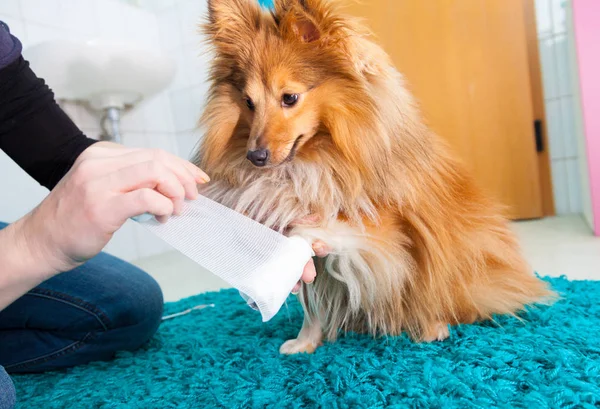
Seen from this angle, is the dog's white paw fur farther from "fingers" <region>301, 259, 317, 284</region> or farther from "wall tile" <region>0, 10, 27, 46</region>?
"wall tile" <region>0, 10, 27, 46</region>

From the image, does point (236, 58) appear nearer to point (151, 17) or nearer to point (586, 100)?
point (586, 100)

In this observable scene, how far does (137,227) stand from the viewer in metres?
3.73

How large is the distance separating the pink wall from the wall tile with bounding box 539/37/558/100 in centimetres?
84

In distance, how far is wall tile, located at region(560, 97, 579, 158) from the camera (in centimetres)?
326

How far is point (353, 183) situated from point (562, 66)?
107 inches

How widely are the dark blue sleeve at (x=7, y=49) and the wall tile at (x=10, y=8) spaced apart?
2088 millimetres

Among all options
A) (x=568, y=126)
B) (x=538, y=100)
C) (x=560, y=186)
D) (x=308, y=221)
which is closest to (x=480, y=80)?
(x=538, y=100)

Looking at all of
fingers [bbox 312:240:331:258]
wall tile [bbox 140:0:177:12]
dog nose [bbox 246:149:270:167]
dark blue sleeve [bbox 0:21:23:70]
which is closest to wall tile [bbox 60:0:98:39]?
wall tile [bbox 140:0:177:12]

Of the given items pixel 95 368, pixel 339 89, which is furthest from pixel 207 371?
pixel 339 89

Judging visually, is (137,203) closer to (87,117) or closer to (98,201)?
(98,201)

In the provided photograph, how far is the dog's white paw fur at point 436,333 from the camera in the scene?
50.1 inches

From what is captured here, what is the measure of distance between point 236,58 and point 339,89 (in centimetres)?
32

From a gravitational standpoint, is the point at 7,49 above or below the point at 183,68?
below

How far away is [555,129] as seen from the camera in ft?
11.0
